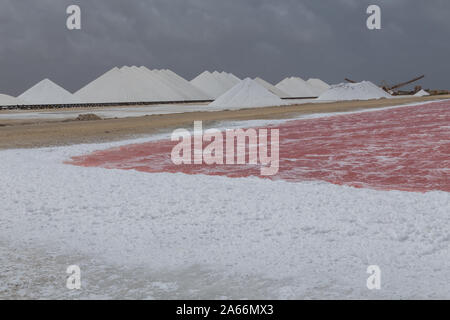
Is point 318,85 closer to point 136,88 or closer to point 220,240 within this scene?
point 136,88

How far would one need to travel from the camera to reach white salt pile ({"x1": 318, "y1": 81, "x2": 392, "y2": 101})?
2280 inches

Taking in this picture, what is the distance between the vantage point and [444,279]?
4.35 meters

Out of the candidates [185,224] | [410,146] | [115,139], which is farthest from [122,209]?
[115,139]

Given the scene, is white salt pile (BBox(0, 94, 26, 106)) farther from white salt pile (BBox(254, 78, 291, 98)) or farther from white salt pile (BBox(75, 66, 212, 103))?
white salt pile (BBox(254, 78, 291, 98))

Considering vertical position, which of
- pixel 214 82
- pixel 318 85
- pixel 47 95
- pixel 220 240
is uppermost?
pixel 318 85

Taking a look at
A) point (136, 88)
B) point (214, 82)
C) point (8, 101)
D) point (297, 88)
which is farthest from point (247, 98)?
point (297, 88)

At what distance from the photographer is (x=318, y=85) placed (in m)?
124

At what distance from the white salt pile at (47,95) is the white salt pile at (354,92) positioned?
36371 millimetres

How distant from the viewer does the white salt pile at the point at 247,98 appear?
48250 mm

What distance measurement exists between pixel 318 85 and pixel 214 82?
3437 cm

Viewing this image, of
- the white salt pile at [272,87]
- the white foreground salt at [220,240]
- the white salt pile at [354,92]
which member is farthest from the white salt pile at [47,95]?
the white foreground salt at [220,240]

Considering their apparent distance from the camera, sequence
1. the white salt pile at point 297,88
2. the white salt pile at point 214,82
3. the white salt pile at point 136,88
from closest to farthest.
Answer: the white salt pile at point 136,88 → the white salt pile at point 214,82 → the white salt pile at point 297,88

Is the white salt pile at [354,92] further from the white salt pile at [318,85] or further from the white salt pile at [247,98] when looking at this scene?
the white salt pile at [318,85]
